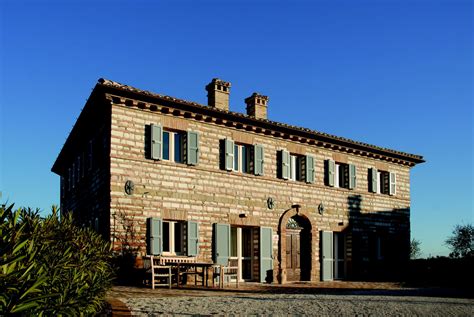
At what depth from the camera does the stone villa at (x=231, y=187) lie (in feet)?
48.4

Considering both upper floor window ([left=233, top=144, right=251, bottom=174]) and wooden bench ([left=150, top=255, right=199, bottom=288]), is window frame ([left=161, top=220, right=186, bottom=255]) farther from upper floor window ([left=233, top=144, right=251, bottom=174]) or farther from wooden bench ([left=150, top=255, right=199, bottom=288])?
upper floor window ([left=233, top=144, right=251, bottom=174])

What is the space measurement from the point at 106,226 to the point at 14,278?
1059 centimetres

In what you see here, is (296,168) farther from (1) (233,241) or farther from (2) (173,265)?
(2) (173,265)

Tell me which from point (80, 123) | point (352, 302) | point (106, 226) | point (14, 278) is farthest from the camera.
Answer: point (80, 123)

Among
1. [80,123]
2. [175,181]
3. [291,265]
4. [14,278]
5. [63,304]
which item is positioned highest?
[80,123]

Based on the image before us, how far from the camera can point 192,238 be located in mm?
15484

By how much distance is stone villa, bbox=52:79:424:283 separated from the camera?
14.8 metres

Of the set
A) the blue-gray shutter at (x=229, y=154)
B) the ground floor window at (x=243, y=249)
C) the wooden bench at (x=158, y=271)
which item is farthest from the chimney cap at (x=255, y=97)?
the wooden bench at (x=158, y=271)

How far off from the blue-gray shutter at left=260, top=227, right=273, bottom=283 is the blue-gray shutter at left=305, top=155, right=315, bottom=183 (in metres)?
2.80

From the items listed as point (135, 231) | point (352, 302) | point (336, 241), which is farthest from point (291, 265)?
point (352, 302)

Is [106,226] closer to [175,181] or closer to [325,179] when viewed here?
[175,181]

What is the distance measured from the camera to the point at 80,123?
17.8m

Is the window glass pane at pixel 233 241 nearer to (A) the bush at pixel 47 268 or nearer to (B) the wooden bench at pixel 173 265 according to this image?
(B) the wooden bench at pixel 173 265

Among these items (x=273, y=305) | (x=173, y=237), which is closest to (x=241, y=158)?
(x=173, y=237)
